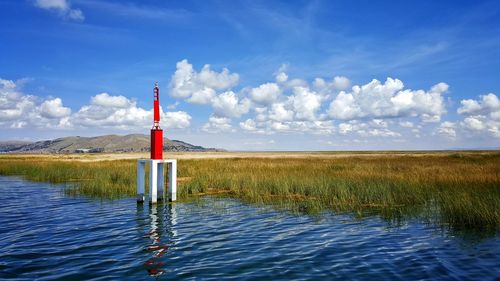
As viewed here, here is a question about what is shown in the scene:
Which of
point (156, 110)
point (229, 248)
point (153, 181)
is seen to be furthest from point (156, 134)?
point (229, 248)

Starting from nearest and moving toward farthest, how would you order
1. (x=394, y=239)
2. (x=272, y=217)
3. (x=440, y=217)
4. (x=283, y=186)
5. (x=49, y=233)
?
(x=394, y=239), (x=49, y=233), (x=440, y=217), (x=272, y=217), (x=283, y=186)

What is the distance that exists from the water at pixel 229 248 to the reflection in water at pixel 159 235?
1.0 inches

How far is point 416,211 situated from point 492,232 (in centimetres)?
344

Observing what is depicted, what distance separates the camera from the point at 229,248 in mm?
9234

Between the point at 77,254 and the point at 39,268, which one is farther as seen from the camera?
the point at 77,254

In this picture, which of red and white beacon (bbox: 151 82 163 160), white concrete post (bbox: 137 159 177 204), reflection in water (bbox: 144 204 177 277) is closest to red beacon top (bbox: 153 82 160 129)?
red and white beacon (bbox: 151 82 163 160)

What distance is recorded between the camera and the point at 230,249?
9.14 metres

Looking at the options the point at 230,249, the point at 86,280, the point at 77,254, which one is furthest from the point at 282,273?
the point at 77,254

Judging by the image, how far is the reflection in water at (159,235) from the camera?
25.6ft

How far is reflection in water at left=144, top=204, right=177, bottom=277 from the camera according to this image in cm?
779

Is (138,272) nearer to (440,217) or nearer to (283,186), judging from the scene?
(440,217)

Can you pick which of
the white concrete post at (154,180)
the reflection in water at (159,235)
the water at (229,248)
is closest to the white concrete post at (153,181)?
the white concrete post at (154,180)

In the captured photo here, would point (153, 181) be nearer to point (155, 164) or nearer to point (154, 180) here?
point (154, 180)

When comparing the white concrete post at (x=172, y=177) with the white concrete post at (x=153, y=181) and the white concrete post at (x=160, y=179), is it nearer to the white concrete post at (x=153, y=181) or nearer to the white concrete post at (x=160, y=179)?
the white concrete post at (x=160, y=179)
